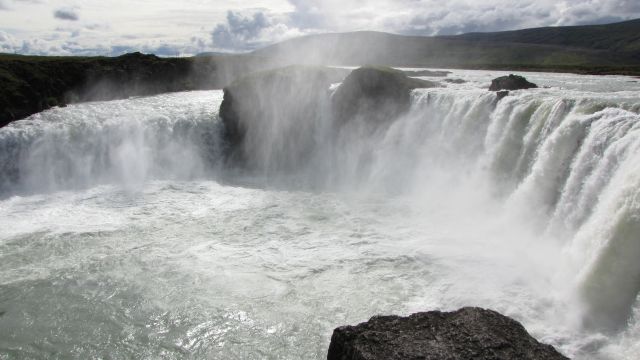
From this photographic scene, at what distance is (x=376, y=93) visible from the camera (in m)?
31.2

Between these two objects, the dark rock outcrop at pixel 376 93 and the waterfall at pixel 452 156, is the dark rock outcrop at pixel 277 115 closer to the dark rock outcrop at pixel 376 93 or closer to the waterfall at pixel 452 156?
the waterfall at pixel 452 156

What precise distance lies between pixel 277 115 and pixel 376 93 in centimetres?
816

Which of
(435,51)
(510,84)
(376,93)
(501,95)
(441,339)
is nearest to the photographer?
(441,339)

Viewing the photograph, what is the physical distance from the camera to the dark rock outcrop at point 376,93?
1204 inches

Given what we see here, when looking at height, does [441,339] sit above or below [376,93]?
below

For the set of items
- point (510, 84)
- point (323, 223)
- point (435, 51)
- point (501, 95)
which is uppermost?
point (435, 51)

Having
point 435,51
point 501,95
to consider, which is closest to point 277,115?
point 501,95

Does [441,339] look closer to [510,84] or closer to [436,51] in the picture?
[510,84]

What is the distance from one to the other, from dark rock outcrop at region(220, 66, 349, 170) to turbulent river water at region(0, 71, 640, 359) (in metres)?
3.68

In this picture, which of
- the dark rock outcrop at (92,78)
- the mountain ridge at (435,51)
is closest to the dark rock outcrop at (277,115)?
the dark rock outcrop at (92,78)

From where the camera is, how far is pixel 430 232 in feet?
64.6

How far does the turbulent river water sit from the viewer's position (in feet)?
41.4

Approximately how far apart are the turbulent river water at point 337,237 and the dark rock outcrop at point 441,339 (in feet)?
13.2

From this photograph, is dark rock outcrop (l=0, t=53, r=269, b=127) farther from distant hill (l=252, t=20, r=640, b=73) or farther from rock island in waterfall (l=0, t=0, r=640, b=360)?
distant hill (l=252, t=20, r=640, b=73)
